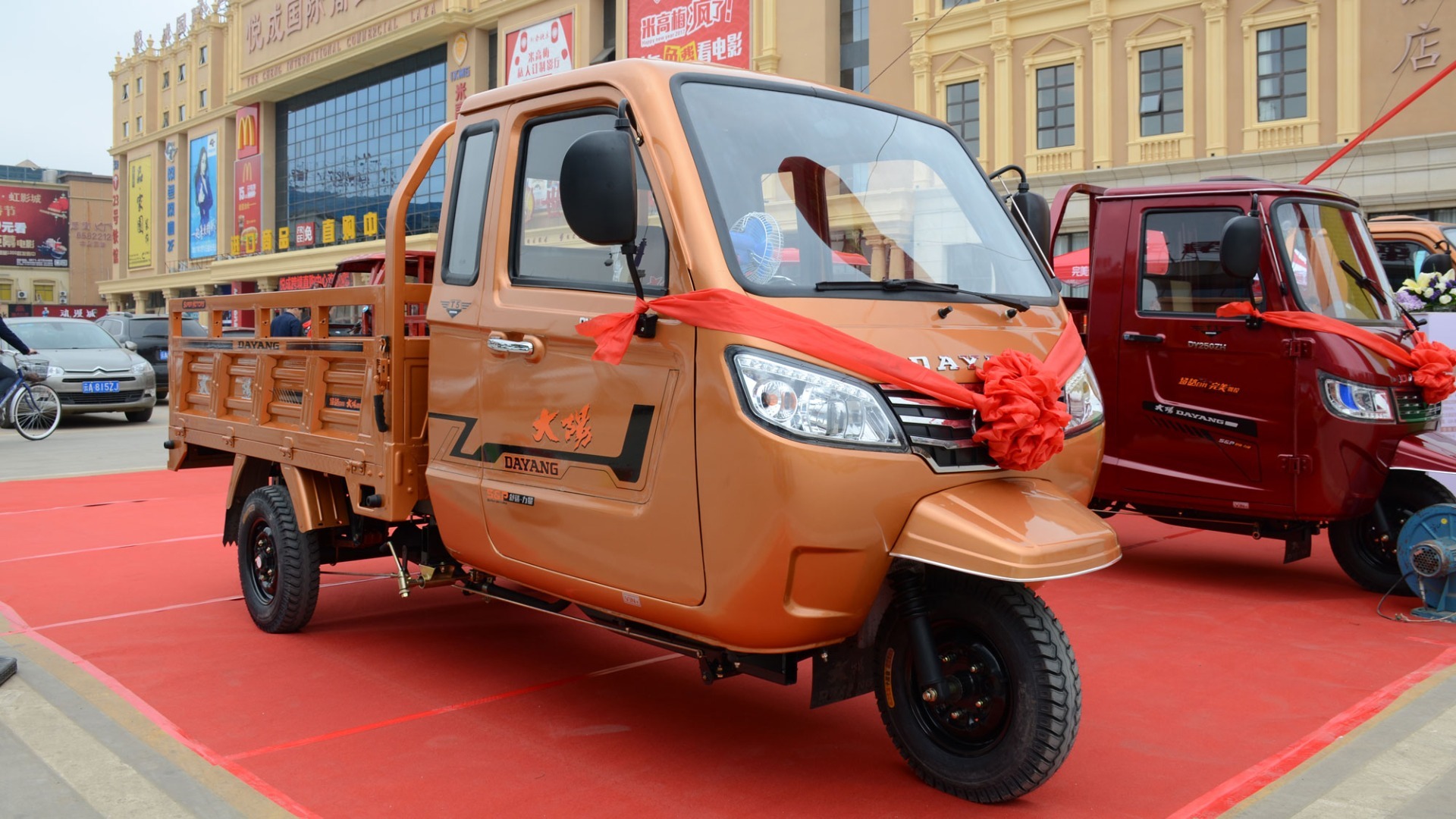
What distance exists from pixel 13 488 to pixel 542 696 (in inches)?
340

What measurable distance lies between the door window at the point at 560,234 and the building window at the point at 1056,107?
81.2 ft

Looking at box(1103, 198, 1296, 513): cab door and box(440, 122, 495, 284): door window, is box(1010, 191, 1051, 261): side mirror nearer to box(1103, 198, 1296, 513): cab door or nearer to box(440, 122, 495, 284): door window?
box(440, 122, 495, 284): door window

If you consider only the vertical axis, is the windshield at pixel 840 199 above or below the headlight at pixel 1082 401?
above

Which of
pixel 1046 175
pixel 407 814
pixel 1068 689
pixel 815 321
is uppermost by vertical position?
pixel 1046 175

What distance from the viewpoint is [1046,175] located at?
27.4 metres

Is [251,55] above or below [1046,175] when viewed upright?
above

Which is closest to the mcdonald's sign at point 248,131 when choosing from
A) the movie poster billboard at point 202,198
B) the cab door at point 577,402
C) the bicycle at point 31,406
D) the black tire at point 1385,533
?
the movie poster billboard at point 202,198

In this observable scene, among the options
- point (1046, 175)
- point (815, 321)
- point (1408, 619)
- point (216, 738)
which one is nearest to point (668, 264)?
point (815, 321)

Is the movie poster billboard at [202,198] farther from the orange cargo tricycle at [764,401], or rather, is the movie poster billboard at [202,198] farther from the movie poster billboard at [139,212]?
the orange cargo tricycle at [764,401]

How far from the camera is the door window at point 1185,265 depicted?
6965 millimetres

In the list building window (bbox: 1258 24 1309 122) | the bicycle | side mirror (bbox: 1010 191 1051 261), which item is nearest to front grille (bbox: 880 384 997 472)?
side mirror (bbox: 1010 191 1051 261)

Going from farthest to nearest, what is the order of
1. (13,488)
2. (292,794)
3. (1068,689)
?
1. (13,488)
2. (292,794)
3. (1068,689)

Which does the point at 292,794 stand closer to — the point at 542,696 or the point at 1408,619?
the point at 542,696

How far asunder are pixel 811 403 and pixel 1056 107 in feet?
85.6
